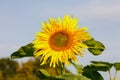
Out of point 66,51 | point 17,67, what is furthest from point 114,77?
point 17,67

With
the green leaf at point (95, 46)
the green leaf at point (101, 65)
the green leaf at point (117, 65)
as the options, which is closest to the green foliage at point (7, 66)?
the green leaf at point (117, 65)

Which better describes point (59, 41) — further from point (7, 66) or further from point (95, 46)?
point (7, 66)

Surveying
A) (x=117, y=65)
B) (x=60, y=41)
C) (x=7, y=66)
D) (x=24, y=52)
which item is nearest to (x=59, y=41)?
(x=60, y=41)

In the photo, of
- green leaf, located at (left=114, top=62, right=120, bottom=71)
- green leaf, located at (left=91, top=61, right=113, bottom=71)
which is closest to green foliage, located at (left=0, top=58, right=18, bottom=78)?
green leaf, located at (left=114, top=62, right=120, bottom=71)

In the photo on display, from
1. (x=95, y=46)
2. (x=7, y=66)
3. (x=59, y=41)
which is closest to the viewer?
(x=95, y=46)

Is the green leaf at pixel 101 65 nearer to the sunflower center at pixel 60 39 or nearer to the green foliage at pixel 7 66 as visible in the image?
the sunflower center at pixel 60 39

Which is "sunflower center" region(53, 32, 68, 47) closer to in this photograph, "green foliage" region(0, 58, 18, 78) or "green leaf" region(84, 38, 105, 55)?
"green leaf" region(84, 38, 105, 55)

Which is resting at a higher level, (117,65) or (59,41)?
(59,41)
